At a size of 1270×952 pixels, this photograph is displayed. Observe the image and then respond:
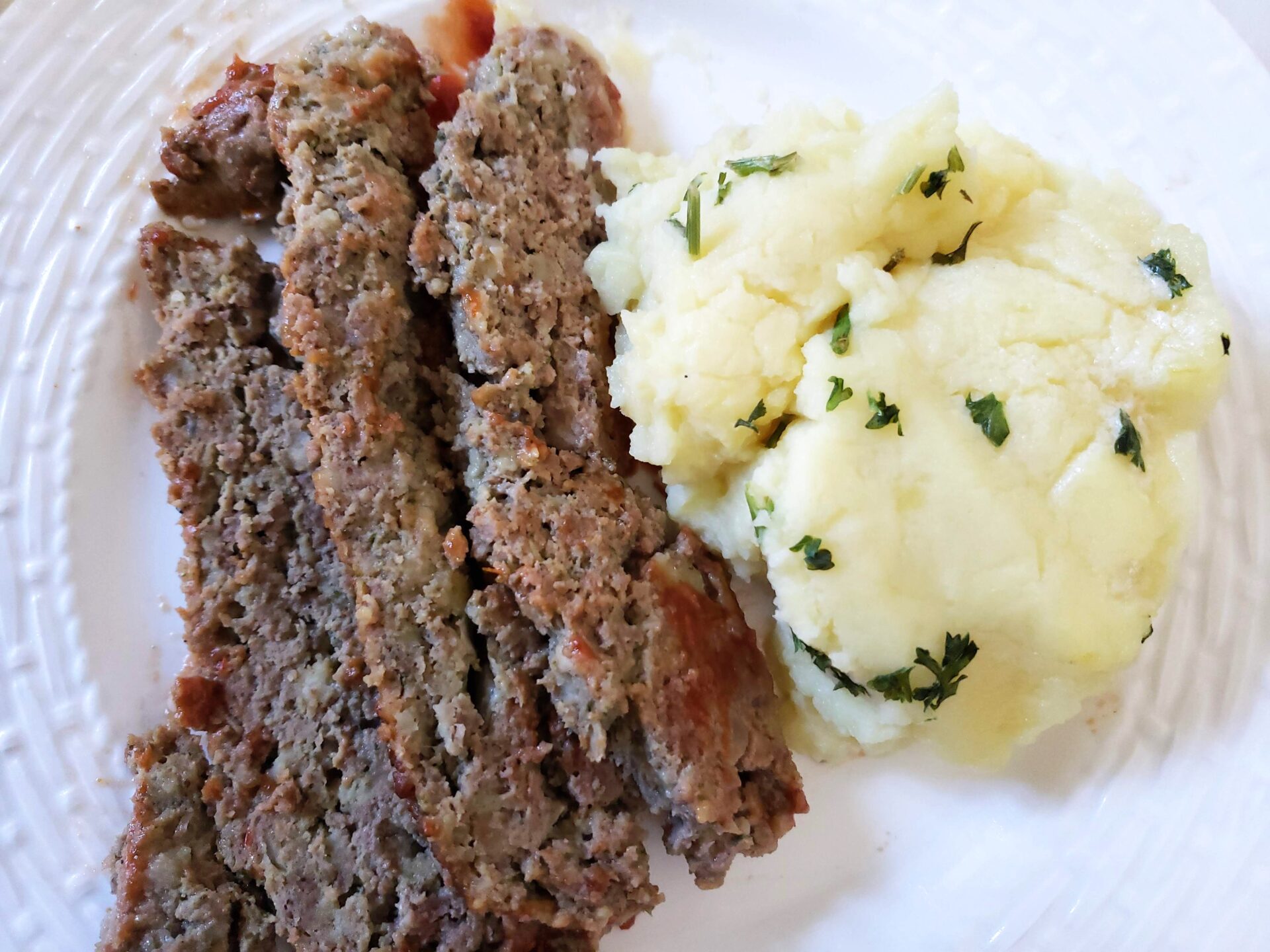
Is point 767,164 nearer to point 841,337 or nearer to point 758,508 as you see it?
point 841,337

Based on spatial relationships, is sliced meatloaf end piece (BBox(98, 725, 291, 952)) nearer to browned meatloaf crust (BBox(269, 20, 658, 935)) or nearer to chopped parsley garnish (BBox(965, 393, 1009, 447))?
browned meatloaf crust (BBox(269, 20, 658, 935))

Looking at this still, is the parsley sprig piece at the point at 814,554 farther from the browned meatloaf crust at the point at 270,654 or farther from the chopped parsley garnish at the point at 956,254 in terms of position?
the browned meatloaf crust at the point at 270,654

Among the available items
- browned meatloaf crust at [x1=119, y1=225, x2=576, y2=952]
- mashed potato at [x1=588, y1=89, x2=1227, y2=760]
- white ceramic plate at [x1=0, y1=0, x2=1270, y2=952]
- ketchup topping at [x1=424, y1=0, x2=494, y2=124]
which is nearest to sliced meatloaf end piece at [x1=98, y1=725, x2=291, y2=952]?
browned meatloaf crust at [x1=119, y1=225, x2=576, y2=952]

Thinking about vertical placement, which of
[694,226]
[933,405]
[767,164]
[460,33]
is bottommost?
[933,405]

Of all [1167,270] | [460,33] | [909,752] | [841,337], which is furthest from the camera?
[460,33]

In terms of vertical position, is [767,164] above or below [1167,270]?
above

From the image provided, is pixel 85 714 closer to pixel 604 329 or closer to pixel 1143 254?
pixel 604 329

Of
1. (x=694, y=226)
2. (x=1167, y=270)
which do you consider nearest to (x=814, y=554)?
(x=694, y=226)
